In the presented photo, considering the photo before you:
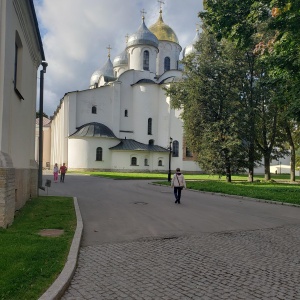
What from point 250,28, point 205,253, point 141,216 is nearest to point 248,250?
point 205,253

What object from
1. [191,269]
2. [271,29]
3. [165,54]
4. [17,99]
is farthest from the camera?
[165,54]

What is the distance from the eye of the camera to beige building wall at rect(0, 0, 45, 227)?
27.3 ft

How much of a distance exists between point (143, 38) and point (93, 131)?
20.1 m

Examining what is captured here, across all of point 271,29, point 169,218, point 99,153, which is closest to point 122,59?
point 99,153

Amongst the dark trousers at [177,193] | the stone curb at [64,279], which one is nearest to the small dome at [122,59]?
the dark trousers at [177,193]

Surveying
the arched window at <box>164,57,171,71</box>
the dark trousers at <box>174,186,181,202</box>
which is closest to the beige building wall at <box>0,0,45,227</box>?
the dark trousers at <box>174,186,181,202</box>

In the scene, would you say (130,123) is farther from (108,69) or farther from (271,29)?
(271,29)

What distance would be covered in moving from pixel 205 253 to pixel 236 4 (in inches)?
443

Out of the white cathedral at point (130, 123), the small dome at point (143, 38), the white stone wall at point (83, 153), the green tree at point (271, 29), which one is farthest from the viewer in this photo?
the small dome at point (143, 38)

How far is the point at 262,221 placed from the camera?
1028 cm

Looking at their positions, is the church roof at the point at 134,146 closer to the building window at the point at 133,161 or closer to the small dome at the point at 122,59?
the building window at the point at 133,161

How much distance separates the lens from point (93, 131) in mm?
48938

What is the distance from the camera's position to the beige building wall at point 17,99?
831 cm

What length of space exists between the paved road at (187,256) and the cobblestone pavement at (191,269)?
13 millimetres
